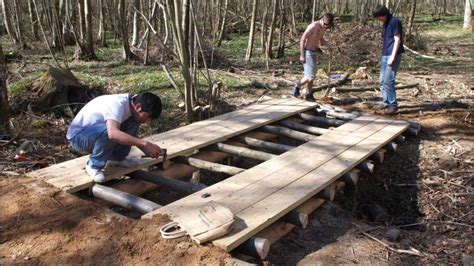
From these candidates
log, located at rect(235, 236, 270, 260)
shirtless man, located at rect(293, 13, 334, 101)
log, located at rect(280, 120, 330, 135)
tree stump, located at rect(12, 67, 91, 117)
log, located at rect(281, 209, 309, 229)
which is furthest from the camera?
shirtless man, located at rect(293, 13, 334, 101)

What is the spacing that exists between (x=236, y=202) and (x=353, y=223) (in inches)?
43.7

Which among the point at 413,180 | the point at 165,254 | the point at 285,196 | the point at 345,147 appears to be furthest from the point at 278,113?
the point at 165,254

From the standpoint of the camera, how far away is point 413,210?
5.14 m

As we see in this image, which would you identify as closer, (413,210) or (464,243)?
(464,243)

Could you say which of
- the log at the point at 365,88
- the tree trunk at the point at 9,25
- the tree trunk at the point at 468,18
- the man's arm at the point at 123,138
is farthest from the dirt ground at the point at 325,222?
the tree trunk at the point at 468,18

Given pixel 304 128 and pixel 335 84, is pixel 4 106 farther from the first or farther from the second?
pixel 335 84

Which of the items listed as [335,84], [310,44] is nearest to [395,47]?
[310,44]

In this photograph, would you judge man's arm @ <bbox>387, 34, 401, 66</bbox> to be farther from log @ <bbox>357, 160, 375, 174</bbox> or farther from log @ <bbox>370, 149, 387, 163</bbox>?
log @ <bbox>357, 160, 375, 174</bbox>

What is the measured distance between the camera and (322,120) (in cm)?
671

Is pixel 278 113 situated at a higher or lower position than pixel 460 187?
higher

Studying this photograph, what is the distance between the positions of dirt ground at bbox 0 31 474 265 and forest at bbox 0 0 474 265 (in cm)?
1

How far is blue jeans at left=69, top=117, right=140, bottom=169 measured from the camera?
3.99 m

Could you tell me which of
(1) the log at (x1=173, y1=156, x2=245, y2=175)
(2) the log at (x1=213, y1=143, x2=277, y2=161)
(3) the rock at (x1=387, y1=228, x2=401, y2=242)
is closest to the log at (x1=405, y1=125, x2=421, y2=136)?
(2) the log at (x1=213, y1=143, x2=277, y2=161)

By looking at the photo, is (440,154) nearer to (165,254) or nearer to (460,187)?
(460,187)
